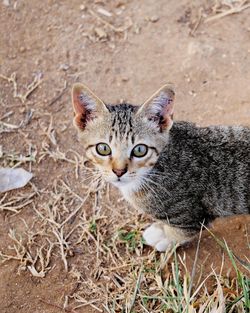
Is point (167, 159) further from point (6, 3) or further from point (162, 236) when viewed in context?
point (6, 3)

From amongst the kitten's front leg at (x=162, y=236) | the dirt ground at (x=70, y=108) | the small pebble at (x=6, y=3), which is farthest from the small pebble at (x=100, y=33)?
the kitten's front leg at (x=162, y=236)

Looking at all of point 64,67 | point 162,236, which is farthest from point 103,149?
point 64,67

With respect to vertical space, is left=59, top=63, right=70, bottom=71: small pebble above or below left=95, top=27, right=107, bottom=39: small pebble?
below

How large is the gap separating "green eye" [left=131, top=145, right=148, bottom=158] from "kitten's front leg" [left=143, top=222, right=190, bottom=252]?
691 mm

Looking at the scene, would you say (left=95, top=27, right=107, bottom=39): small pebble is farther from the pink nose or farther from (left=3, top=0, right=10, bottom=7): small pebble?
the pink nose

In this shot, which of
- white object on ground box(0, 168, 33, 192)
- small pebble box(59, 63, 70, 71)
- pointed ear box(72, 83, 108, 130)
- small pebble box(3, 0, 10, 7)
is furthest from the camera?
small pebble box(3, 0, 10, 7)

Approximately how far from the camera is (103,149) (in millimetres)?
3627

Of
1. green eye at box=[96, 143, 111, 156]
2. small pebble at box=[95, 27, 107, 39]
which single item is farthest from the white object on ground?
small pebble at box=[95, 27, 107, 39]

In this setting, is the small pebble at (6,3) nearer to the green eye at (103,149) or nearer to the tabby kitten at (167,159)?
the tabby kitten at (167,159)

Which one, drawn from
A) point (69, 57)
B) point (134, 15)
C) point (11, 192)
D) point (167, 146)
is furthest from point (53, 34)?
point (167, 146)

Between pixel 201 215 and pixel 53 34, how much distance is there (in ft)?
8.08

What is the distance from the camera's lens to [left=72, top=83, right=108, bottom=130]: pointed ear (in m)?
3.53

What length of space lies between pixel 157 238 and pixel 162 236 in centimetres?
4

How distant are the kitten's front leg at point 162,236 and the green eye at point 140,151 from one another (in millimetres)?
691
